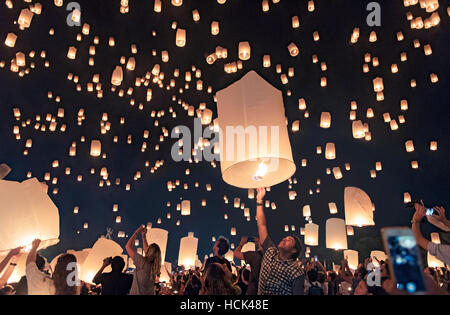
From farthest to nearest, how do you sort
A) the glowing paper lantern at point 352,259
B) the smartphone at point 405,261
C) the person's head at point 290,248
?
1. the glowing paper lantern at point 352,259
2. the person's head at point 290,248
3. the smartphone at point 405,261

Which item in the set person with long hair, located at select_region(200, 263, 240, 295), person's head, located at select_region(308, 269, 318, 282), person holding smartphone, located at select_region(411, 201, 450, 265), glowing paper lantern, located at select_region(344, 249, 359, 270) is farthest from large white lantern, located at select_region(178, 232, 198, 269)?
person holding smartphone, located at select_region(411, 201, 450, 265)

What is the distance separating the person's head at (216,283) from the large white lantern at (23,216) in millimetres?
2123

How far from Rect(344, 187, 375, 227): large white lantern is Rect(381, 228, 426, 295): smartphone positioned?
4785 mm

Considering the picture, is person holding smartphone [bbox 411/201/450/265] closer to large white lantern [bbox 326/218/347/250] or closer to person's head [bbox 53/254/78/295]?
person's head [bbox 53/254/78/295]

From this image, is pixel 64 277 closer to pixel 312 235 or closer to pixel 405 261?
pixel 405 261

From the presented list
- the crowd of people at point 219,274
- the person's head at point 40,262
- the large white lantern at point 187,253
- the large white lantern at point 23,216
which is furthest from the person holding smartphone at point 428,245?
the large white lantern at point 187,253

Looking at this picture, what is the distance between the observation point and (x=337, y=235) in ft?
23.7

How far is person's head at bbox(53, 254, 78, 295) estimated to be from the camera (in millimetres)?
2717

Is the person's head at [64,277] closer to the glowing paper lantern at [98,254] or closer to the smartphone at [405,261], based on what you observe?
the smartphone at [405,261]

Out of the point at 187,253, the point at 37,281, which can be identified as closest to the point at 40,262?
the point at 37,281

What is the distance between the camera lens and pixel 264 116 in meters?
2.80

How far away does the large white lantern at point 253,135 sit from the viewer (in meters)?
2.67

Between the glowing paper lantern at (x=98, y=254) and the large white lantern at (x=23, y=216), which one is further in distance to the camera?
the glowing paper lantern at (x=98, y=254)

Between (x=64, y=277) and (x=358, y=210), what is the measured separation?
4730mm
